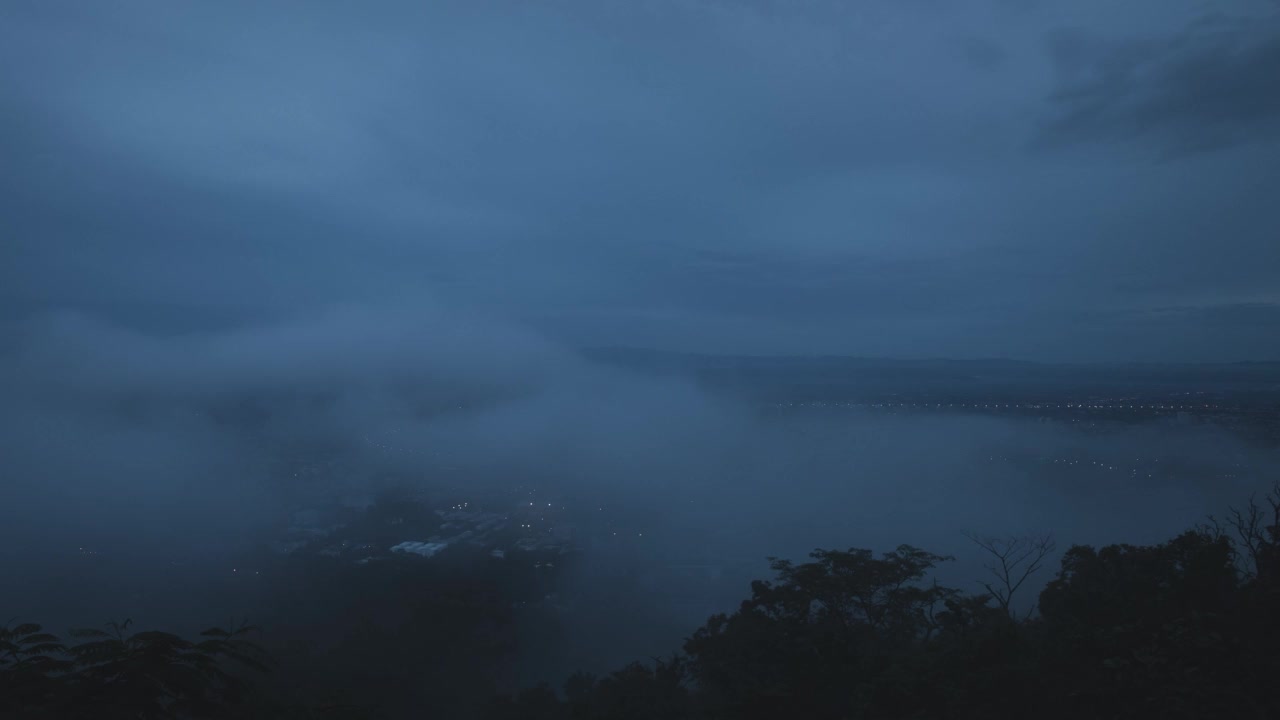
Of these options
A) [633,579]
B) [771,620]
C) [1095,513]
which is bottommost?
[633,579]

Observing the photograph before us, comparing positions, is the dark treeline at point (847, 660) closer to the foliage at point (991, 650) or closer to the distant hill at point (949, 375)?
the foliage at point (991, 650)

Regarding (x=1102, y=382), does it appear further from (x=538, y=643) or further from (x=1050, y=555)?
(x=538, y=643)

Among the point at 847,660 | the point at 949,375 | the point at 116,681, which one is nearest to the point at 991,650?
the point at 847,660

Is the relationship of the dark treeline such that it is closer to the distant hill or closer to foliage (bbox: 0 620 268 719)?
foliage (bbox: 0 620 268 719)

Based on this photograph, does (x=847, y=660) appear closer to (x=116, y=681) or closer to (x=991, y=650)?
(x=991, y=650)

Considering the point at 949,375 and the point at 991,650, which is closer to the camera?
the point at 991,650

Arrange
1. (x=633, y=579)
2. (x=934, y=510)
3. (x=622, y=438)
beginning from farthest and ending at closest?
(x=622, y=438) → (x=934, y=510) → (x=633, y=579)

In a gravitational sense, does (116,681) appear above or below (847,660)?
above

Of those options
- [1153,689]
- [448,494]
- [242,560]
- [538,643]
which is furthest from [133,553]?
[1153,689]
